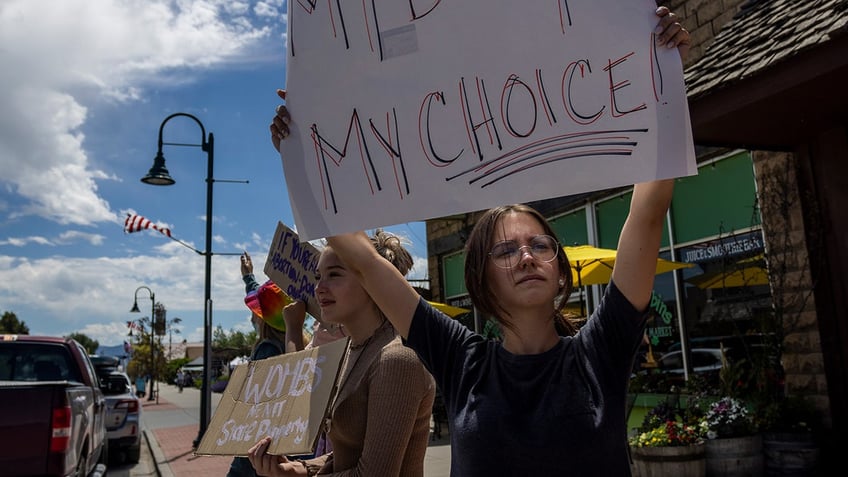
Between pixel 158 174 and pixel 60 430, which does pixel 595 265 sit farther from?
pixel 158 174

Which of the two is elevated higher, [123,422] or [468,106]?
[468,106]

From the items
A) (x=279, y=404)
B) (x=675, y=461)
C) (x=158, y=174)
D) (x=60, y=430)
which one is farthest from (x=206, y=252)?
(x=279, y=404)

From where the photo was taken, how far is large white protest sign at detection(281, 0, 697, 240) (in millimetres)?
1545

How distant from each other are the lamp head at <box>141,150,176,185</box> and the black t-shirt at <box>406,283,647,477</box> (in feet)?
43.1

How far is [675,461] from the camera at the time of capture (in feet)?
18.2

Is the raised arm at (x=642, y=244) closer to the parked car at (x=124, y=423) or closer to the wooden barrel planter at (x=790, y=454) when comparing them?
the wooden barrel planter at (x=790, y=454)

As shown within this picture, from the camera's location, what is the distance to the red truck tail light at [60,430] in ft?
16.1

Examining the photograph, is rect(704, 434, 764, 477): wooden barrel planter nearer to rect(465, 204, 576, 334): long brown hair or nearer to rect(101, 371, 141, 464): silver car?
rect(465, 204, 576, 334): long brown hair

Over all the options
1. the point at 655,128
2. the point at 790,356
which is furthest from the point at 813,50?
the point at 655,128

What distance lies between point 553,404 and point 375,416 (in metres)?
0.57

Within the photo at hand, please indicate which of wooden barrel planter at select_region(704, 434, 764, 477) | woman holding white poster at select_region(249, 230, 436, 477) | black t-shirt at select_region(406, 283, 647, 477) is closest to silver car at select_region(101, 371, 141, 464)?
wooden barrel planter at select_region(704, 434, 764, 477)

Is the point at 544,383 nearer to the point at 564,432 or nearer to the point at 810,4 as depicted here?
the point at 564,432

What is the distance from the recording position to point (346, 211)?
1795 millimetres

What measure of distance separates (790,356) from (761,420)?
2.52 feet
